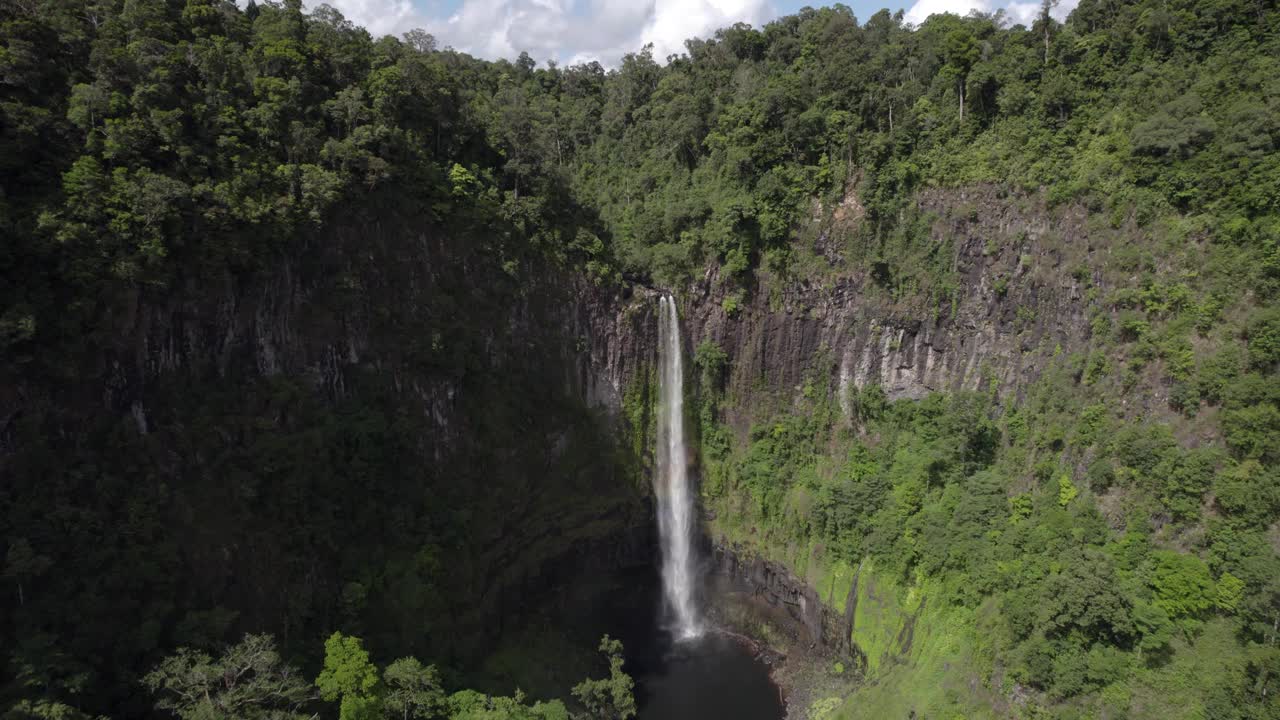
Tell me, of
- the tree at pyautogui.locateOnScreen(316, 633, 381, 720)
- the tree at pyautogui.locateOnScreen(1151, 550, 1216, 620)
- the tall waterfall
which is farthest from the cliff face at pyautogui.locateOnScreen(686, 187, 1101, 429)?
the tree at pyautogui.locateOnScreen(316, 633, 381, 720)

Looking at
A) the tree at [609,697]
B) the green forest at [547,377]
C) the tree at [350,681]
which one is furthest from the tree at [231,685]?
the tree at [609,697]

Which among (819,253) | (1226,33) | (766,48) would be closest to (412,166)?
(819,253)

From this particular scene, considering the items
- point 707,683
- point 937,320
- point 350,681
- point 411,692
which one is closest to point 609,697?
point 707,683

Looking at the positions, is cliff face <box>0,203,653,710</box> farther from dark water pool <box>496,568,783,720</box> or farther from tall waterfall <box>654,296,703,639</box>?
dark water pool <box>496,568,783,720</box>

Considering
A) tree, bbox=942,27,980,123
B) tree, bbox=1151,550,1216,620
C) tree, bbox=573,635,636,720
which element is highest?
tree, bbox=942,27,980,123

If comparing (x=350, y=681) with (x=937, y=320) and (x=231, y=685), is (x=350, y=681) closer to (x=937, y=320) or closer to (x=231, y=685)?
(x=231, y=685)

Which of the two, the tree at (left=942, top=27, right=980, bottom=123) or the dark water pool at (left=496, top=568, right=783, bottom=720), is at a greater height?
the tree at (left=942, top=27, right=980, bottom=123)
